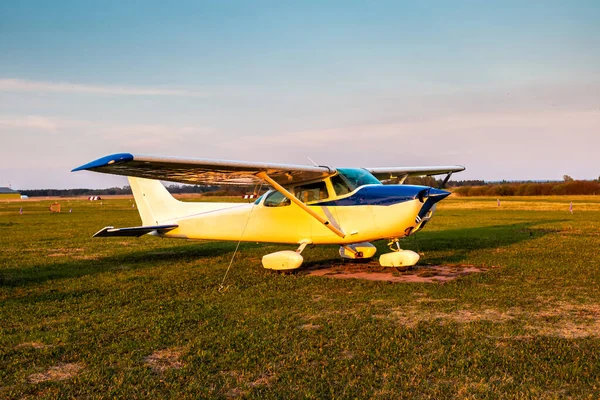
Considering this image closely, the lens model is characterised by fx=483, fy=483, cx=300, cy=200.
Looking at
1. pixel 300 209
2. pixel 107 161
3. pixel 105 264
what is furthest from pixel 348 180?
pixel 105 264

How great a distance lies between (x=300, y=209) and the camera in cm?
1097

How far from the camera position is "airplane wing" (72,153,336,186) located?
24.4ft


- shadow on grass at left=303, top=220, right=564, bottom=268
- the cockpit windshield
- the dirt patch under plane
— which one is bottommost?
shadow on grass at left=303, top=220, right=564, bottom=268

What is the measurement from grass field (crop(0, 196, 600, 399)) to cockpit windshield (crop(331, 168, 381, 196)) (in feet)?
6.85

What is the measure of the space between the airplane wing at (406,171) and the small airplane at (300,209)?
1.74 ft

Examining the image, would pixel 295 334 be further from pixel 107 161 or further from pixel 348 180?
pixel 348 180

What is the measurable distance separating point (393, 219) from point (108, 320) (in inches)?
223

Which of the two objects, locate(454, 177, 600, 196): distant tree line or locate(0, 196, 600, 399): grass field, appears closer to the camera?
locate(0, 196, 600, 399): grass field

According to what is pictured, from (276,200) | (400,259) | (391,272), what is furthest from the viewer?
(276,200)

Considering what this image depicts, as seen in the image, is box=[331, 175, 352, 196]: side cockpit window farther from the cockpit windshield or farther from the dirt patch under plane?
the dirt patch under plane

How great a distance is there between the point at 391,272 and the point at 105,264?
277 inches

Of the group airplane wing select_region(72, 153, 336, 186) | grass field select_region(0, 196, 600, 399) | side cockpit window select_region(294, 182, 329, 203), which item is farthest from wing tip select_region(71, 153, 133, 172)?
side cockpit window select_region(294, 182, 329, 203)

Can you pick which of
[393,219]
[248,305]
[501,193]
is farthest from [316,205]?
[501,193]

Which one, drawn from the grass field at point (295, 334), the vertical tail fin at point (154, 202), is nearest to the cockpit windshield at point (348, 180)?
the grass field at point (295, 334)
